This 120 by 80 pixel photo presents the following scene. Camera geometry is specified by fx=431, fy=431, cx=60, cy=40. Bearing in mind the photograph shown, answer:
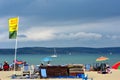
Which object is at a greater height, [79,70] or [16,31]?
[16,31]

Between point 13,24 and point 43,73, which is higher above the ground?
point 13,24

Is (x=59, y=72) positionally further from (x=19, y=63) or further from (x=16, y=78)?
(x=19, y=63)

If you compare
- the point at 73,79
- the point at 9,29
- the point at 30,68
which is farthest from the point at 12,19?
the point at 73,79

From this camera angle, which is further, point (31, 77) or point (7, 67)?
point (7, 67)

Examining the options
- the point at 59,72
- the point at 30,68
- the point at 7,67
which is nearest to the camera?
the point at 59,72

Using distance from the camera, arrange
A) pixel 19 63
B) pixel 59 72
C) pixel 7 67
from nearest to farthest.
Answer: pixel 59 72
pixel 7 67
pixel 19 63

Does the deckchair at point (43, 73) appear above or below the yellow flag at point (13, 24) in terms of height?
below

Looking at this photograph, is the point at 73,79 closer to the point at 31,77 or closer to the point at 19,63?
the point at 31,77

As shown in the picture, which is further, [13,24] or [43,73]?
[13,24]

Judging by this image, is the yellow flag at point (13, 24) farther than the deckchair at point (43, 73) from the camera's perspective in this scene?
Yes

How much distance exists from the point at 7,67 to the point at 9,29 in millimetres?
8436

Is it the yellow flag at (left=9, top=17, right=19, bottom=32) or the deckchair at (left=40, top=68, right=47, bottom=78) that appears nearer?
the deckchair at (left=40, top=68, right=47, bottom=78)

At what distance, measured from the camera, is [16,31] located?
87.6 ft

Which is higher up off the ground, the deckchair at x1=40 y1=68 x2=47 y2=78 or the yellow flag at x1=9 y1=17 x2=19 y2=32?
the yellow flag at x1=9 y1=17 x2=19 y2=32
